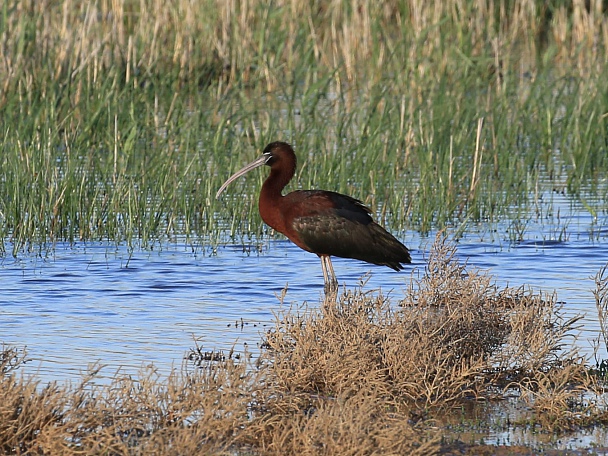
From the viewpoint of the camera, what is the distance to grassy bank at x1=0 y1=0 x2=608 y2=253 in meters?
9.72

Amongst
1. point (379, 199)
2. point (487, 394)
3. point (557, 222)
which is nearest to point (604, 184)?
point (557, 222)

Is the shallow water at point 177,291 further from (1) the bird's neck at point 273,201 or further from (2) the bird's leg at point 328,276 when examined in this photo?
(1) the bird's neck at point 273,201

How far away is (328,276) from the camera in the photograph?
26.4 ft

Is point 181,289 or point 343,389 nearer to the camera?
point 343,389

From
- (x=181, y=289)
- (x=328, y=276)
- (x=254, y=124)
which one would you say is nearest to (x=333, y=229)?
(x=328, y=276)

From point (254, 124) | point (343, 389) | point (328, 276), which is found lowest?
point (343, 389)

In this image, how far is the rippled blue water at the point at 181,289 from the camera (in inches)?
257

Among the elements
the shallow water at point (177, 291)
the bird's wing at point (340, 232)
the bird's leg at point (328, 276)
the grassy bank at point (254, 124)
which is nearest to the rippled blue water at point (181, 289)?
the shallow water at point (177, 291)

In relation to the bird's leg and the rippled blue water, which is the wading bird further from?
the rippled blue water

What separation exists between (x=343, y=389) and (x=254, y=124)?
26.6 feet

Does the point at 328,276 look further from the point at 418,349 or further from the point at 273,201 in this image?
the point at 418,349

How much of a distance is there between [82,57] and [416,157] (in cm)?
386

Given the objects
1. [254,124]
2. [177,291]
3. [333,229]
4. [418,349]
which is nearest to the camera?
[418,349]

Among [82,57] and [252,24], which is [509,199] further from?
[252,24]
